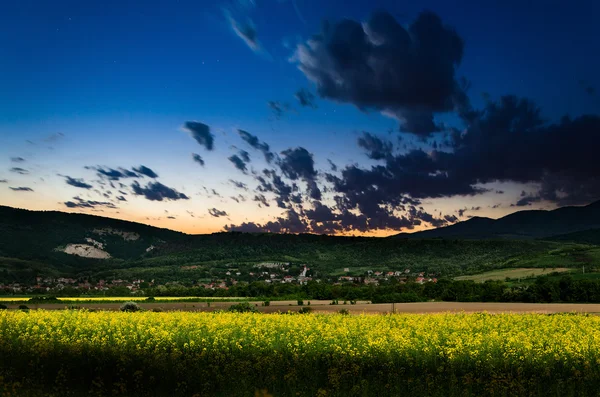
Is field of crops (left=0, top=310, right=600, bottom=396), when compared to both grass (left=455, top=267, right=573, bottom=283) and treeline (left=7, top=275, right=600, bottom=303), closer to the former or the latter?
treeline (left=7, top=275, right=600, bottom=303)

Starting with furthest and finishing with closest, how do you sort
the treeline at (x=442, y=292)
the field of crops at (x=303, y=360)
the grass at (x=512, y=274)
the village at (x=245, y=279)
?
the village at (x=245, y=279) → the grass at (x=512, y=274) → the treeline at (x=442, y=292) → the field of crops at (x=303, y=360)

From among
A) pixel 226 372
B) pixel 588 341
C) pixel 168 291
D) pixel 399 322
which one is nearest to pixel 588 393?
pixel 588 341

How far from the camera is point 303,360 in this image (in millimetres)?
17000

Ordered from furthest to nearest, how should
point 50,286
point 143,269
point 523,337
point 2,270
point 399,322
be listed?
point 143,269
point 2,270
point 50,286
point 399,322
point 523,337

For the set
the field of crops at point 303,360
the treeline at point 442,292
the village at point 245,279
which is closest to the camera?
the field of crops at point 303,360

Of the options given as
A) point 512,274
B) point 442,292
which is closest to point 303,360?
point 442,292

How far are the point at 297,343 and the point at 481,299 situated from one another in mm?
67178

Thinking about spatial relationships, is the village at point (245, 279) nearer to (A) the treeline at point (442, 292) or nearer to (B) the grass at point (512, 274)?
(B) the grass at point (512, 274)

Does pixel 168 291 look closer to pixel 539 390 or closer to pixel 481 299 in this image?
pixel 481 299

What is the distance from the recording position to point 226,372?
17.0 metres

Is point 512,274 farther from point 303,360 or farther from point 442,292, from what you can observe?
point 303,360

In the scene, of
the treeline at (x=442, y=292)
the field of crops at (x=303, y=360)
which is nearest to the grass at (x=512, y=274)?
the treeline at (x=442, y=292)

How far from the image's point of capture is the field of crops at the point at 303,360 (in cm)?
1569

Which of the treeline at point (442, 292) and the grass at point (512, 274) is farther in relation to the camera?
the grass at point (512, 274)
